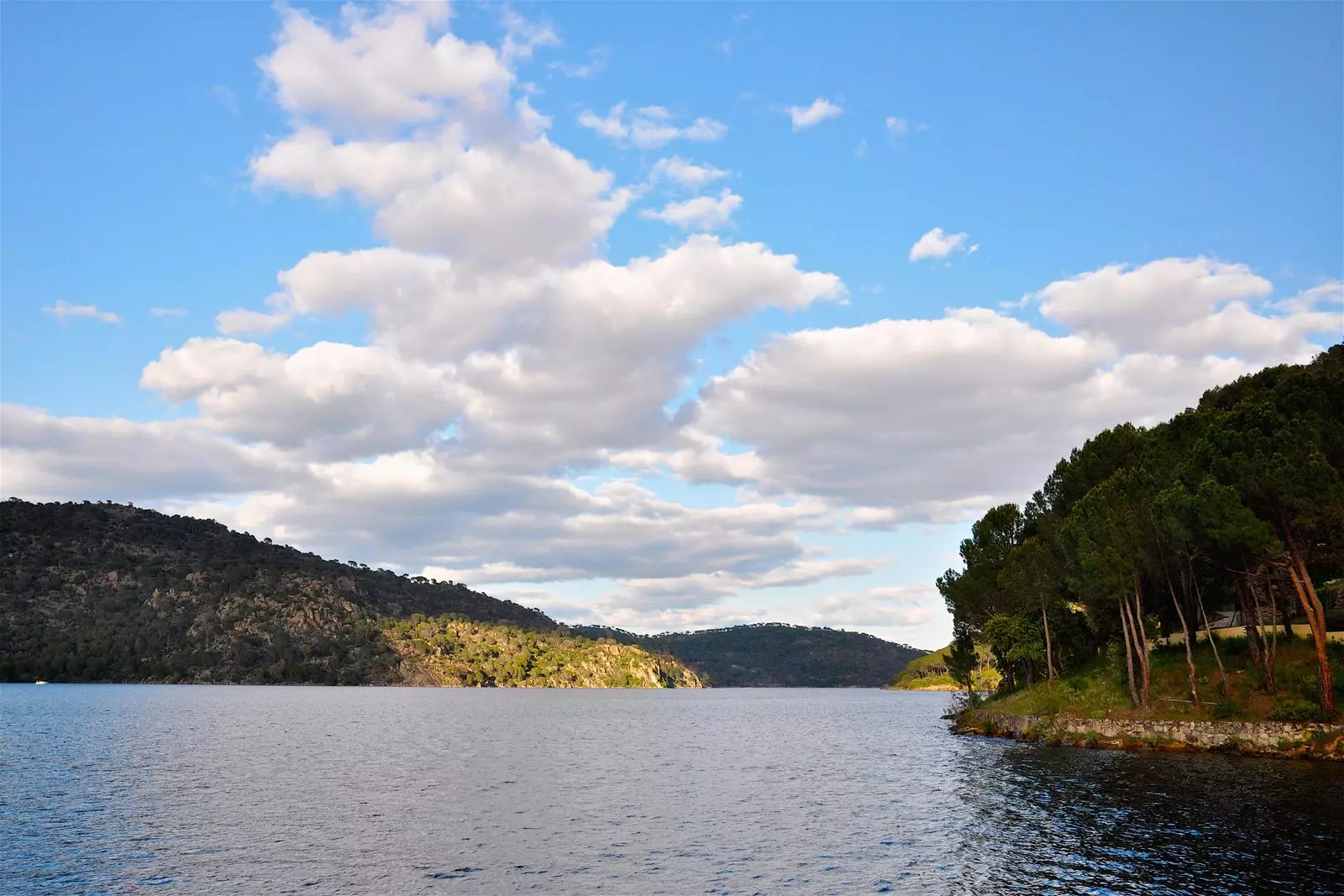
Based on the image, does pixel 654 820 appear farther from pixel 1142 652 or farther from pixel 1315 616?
pixel 1142 652

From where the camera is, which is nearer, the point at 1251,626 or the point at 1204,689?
the point at 1251,626

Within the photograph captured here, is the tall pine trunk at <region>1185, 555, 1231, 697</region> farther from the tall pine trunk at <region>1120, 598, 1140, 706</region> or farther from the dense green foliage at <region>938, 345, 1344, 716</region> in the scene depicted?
the tall pine trunk at <region>1120, 598, 1140, 706</region>

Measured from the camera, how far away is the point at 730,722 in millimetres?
145500

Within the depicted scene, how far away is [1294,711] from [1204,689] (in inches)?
Answer: 482

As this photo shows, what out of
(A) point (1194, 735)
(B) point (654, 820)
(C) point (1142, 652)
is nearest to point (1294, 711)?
(A) point (1194, 735)

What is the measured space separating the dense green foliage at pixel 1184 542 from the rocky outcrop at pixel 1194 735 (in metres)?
2.82

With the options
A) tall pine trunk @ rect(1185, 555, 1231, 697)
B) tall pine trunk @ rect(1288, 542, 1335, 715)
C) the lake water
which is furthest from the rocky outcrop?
tall pine trunk @ rect(1185, 555, 1231, 697)

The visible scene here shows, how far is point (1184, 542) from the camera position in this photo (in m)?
68.1

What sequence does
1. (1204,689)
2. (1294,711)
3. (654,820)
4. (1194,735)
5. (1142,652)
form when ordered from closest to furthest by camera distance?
(654,820), (1294,711), (1194,735), (1204,689), (1142,652)

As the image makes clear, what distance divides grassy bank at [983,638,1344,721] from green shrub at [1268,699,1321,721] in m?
0.05

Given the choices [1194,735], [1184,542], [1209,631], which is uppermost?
[1184,542]

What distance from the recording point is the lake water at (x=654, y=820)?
3250 centimetres

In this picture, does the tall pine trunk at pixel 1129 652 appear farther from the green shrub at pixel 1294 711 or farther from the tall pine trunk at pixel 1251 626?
the green shrub at pixel 1294 711

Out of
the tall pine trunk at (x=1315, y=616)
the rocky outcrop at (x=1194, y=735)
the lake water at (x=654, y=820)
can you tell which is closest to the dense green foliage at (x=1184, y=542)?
the tall pine trunk at (x=1315, y=616)
